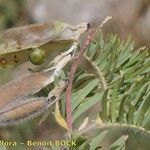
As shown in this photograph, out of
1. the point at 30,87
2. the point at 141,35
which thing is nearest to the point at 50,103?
the point at 30,87

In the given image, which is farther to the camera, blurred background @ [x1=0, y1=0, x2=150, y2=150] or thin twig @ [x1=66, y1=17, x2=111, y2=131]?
blurred background @ [x1=0, y1=0, x2=150, y2=150]

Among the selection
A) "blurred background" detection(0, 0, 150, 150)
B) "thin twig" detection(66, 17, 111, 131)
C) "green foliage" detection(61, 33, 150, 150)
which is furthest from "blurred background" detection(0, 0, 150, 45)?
"thin twig" detection(66, 17, 111, 131)

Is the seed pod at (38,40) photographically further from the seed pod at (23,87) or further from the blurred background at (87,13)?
the blurred background at (87,13)

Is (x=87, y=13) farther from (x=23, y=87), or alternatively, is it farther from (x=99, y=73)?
(x=23, y=87)

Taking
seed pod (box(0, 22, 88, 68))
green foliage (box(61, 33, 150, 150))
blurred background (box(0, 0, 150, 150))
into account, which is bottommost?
green foliage (box(61, 33, 150, 150))

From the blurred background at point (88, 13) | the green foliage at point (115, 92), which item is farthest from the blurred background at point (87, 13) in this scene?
the green foliage at point (115, 92)

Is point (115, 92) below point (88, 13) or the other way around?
below

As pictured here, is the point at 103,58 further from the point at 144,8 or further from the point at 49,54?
the point at 144,8

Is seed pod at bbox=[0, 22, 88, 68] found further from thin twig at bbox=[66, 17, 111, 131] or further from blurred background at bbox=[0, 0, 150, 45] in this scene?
blurred background at bbox=[0, 0, 150, 45]

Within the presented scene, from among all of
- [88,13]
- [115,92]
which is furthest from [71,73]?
[88,13]
